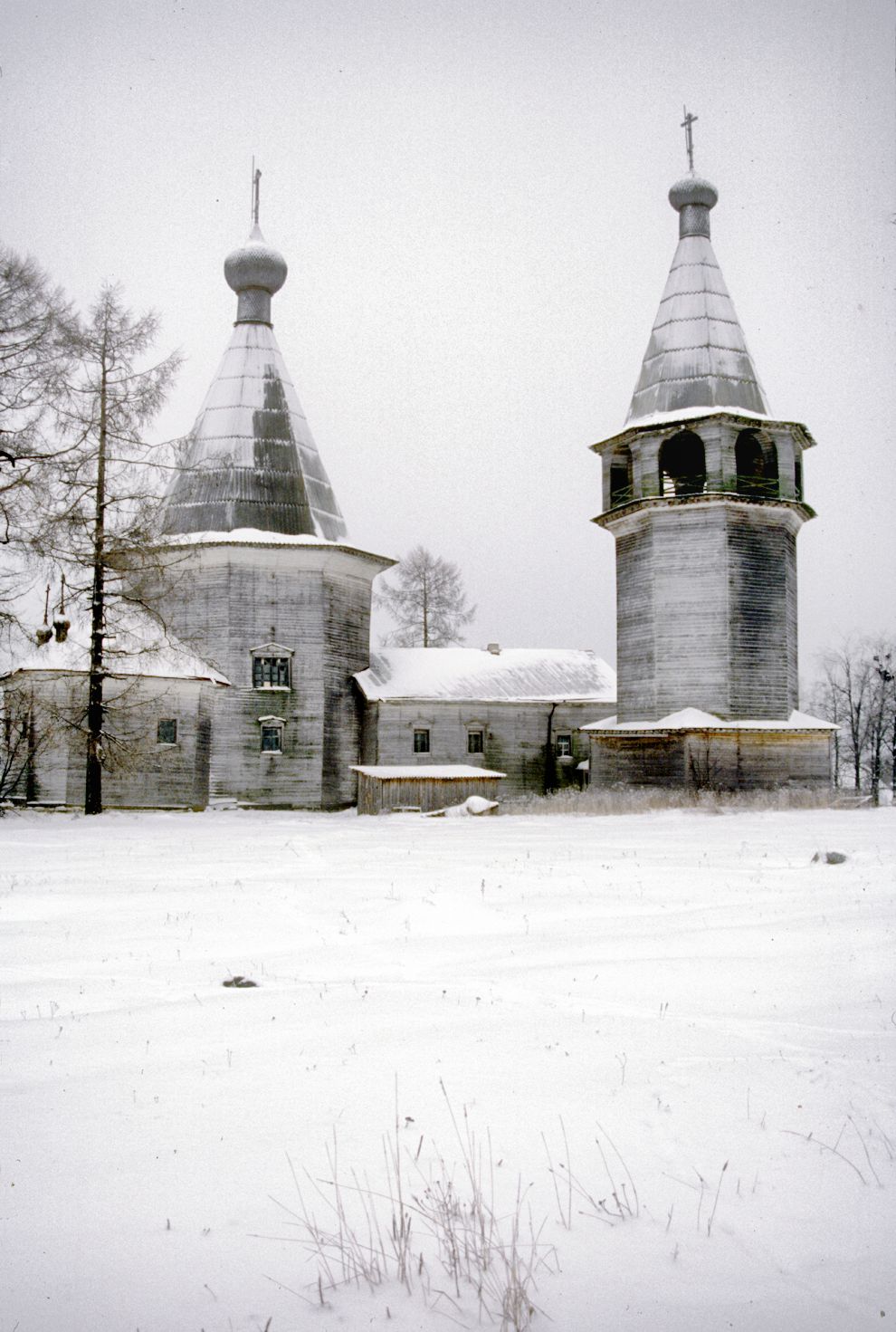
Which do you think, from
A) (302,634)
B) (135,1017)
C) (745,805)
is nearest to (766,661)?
(745,805)

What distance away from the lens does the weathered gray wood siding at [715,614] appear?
26078 millimetres

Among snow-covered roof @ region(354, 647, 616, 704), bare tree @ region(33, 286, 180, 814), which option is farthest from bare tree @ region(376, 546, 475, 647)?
bare tree @ region(33, 286, 180, 814)

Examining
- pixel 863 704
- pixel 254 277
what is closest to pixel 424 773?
pixel 254 277

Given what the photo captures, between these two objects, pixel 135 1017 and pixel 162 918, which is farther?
pixel 162 918

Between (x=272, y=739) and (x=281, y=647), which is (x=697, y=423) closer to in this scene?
(x=281, y=647)

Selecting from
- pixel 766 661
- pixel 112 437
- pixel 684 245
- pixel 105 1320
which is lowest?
pixel 105 1320

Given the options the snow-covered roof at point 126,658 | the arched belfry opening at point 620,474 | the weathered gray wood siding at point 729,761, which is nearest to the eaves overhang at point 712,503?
the arched belfry opening at point 620,474

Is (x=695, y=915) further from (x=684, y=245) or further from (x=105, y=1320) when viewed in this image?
(x=684, y=245)

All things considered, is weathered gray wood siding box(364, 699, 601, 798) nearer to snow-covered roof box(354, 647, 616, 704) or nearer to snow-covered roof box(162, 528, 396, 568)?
snow-covered roof box(354, 647, 616, 704)

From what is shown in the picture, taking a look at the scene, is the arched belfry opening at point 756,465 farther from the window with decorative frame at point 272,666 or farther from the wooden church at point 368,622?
the window with decorative frame at point 272,666

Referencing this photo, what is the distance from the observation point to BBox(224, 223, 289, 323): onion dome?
103ft

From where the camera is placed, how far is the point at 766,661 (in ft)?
86.6

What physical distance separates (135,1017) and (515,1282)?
127 inches

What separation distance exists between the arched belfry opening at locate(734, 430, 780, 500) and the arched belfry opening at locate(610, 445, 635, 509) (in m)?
3.00
